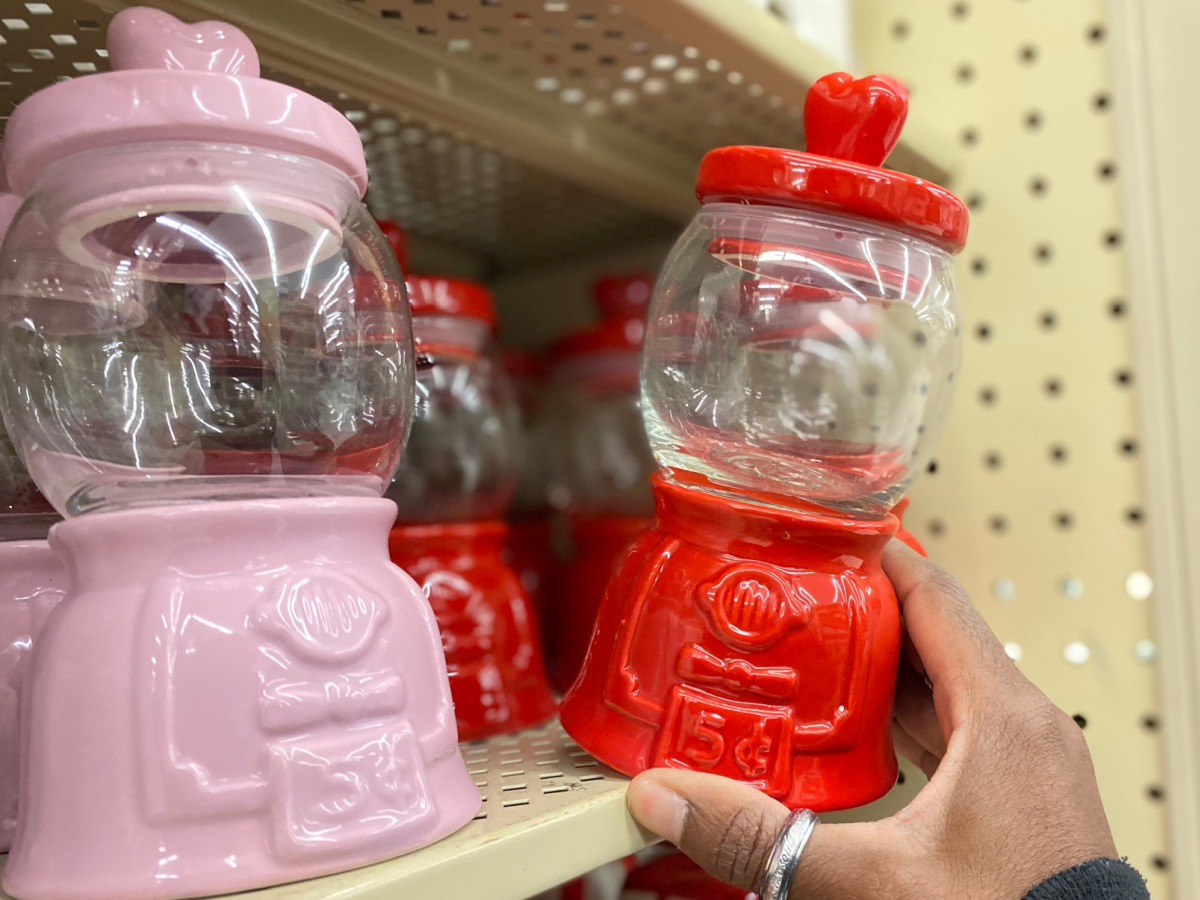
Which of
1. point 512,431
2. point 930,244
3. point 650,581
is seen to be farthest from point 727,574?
point 512,431

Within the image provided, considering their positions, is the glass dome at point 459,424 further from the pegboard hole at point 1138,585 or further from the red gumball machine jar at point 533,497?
the pegboard hole at point 1138,585

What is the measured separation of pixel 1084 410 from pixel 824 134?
0.43 m

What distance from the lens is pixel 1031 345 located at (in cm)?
81

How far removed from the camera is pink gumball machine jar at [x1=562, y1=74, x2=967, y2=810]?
479 mm

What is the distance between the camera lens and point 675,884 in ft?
2.10

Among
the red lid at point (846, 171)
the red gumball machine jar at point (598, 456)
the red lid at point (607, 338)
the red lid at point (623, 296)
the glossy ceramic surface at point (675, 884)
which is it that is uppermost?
the red lid at point (846, 171)

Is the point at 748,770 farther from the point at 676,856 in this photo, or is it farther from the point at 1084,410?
the point at 1084,410

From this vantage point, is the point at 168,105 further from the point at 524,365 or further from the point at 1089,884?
the point at 524,365

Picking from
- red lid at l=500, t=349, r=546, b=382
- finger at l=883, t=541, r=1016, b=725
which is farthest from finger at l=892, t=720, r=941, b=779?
red lid at l=500, t=349, r=546, b=382

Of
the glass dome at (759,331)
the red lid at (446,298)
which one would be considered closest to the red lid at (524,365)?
the red lid at (446,298)

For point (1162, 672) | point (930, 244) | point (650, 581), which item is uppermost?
point (930, 244)

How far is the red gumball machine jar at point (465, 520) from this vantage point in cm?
66

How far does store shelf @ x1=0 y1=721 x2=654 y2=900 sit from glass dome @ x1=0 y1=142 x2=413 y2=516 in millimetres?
183

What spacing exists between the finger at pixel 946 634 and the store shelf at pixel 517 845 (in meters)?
0.19
